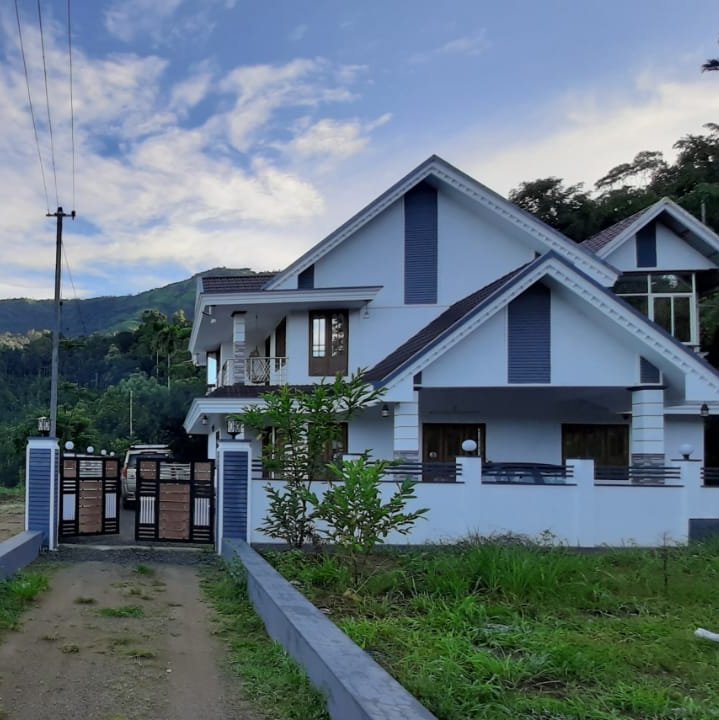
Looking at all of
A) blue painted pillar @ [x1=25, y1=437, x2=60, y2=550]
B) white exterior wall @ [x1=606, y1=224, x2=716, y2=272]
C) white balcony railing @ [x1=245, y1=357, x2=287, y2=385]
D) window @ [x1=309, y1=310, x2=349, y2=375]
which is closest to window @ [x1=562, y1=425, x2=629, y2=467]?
white exterior wall @ [x1=606, y1=224, x2=716, y2=272]

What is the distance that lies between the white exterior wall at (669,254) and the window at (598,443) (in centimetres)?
393

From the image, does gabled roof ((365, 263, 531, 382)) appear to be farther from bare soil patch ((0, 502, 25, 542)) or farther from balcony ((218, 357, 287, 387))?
bare soil patch ((0, 502, 25, 542))

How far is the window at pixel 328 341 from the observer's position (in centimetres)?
1633

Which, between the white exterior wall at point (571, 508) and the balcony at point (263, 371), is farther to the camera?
the balcony at point (263, 371)

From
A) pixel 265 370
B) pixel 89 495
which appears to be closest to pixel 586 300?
pixel 265 370

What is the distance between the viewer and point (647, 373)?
13.0 metres

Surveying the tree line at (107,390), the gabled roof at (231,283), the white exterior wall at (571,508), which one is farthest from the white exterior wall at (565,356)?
the tree line at (107,390)

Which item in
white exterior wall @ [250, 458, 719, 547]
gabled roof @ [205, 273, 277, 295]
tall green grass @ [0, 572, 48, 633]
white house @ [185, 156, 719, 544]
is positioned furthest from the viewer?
gabled roof @ [205, 273, 277, 295]

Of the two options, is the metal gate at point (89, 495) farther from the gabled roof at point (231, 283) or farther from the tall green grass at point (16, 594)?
the gabled roof at point (231, 283)

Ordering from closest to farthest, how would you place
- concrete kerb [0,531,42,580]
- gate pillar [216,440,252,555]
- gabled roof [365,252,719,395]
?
concrete kerb [0,531,42,580] → gate pillar [216,440,252,555] → gabled roof [365,252,719,395]

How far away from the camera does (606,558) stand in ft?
31.8

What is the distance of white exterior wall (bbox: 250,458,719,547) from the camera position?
1195 centimetres

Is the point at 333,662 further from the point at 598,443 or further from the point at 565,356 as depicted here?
the point at 598,443

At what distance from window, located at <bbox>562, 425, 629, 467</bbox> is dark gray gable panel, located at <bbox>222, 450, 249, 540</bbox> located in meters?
8.19
